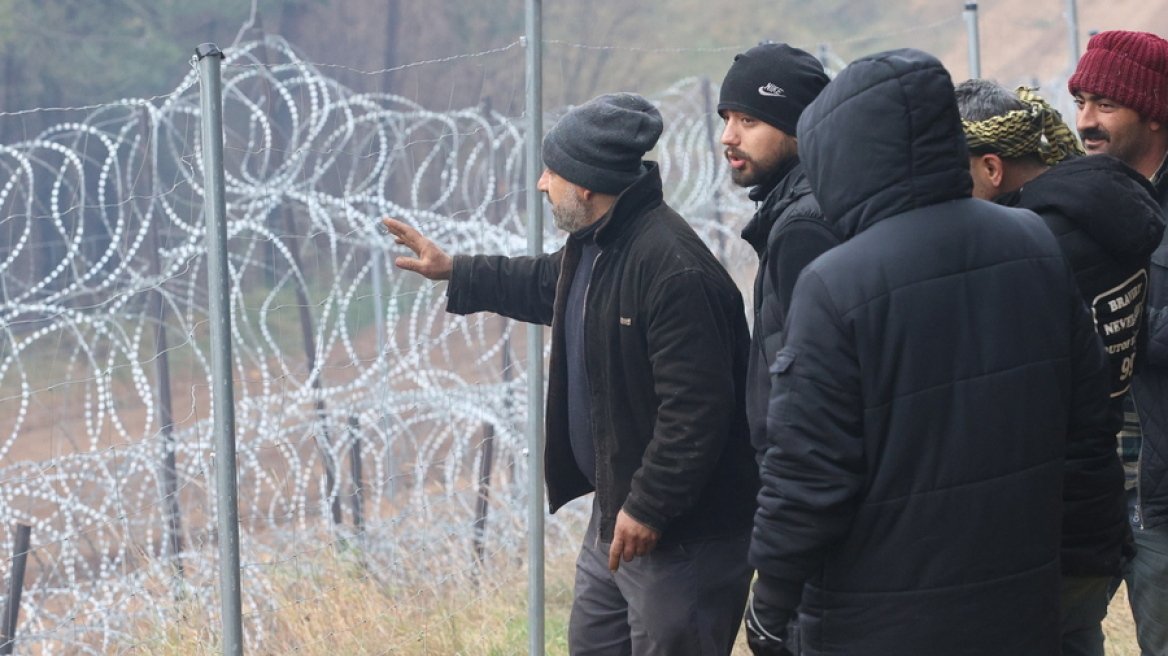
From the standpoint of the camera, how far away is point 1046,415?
1938mm

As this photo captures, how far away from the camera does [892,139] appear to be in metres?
1.89

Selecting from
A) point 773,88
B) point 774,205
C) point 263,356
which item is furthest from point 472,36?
point 774,205

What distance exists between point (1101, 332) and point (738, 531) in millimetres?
943

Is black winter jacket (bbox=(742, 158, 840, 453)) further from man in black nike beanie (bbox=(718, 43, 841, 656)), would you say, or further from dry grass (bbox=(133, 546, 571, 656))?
dry grass (bbox=(133, 546, 571, 656))

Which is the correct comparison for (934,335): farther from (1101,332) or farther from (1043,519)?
(1101,332)

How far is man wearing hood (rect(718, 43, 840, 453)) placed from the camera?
2379 millimetres

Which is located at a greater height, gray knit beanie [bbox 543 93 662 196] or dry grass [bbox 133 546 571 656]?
gray knit beanie [bbox 543 93 662 196]

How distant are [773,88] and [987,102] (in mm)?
444

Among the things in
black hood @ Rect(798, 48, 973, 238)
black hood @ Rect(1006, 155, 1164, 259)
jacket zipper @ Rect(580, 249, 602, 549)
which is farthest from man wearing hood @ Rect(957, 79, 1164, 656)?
jacket zipper @ Rect(580, 249, 602, 549)

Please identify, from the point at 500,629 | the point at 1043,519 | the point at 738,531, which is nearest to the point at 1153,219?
the point at 1043,519

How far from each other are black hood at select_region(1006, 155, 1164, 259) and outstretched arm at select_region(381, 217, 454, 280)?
1.50 meters

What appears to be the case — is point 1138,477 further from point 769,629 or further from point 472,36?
point 472,36

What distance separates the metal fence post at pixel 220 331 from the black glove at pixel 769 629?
1.20m

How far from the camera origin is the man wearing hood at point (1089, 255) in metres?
2.24
